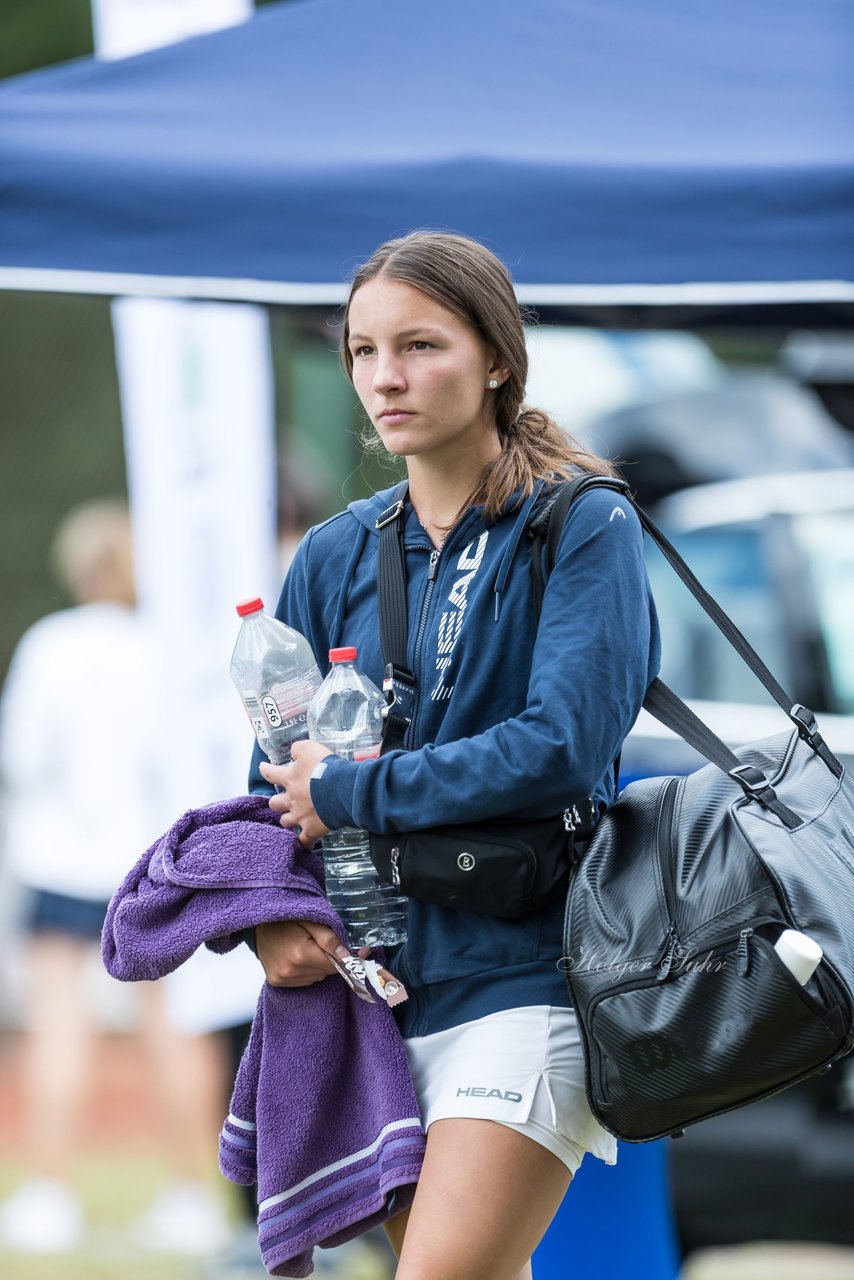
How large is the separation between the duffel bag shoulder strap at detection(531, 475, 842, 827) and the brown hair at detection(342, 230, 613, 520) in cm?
8

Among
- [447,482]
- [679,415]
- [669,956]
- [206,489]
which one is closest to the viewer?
[669,956]

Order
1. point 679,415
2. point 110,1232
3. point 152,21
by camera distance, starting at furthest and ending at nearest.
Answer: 1. point 679,415
2. point 110,1232
3. point 152,21

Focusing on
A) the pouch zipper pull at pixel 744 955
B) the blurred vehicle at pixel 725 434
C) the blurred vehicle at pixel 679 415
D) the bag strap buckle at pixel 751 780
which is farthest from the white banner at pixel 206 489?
the blurred vehicle at pixel 725 434

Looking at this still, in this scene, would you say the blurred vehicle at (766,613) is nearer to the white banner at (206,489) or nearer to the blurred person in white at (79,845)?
the white banner at (206,489)

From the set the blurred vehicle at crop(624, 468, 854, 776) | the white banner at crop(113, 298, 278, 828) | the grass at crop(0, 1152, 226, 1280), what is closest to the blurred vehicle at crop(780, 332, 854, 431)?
the blurred vehicle at crop(624, 468, 854, 776)

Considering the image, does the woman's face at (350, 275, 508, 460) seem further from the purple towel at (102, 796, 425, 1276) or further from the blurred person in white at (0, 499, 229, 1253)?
the blurred person in white at (0, 499, 229, 1253)

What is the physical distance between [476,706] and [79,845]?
12.9ft

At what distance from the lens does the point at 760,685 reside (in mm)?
5016

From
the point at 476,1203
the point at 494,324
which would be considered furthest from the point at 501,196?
the point at 476,1203

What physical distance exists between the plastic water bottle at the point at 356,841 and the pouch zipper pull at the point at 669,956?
0.43 metres

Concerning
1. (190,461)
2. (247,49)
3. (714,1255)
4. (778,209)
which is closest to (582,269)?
(778,209)

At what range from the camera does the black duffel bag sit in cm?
207

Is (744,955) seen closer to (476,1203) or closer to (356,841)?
(476,1203)

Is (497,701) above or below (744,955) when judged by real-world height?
above
